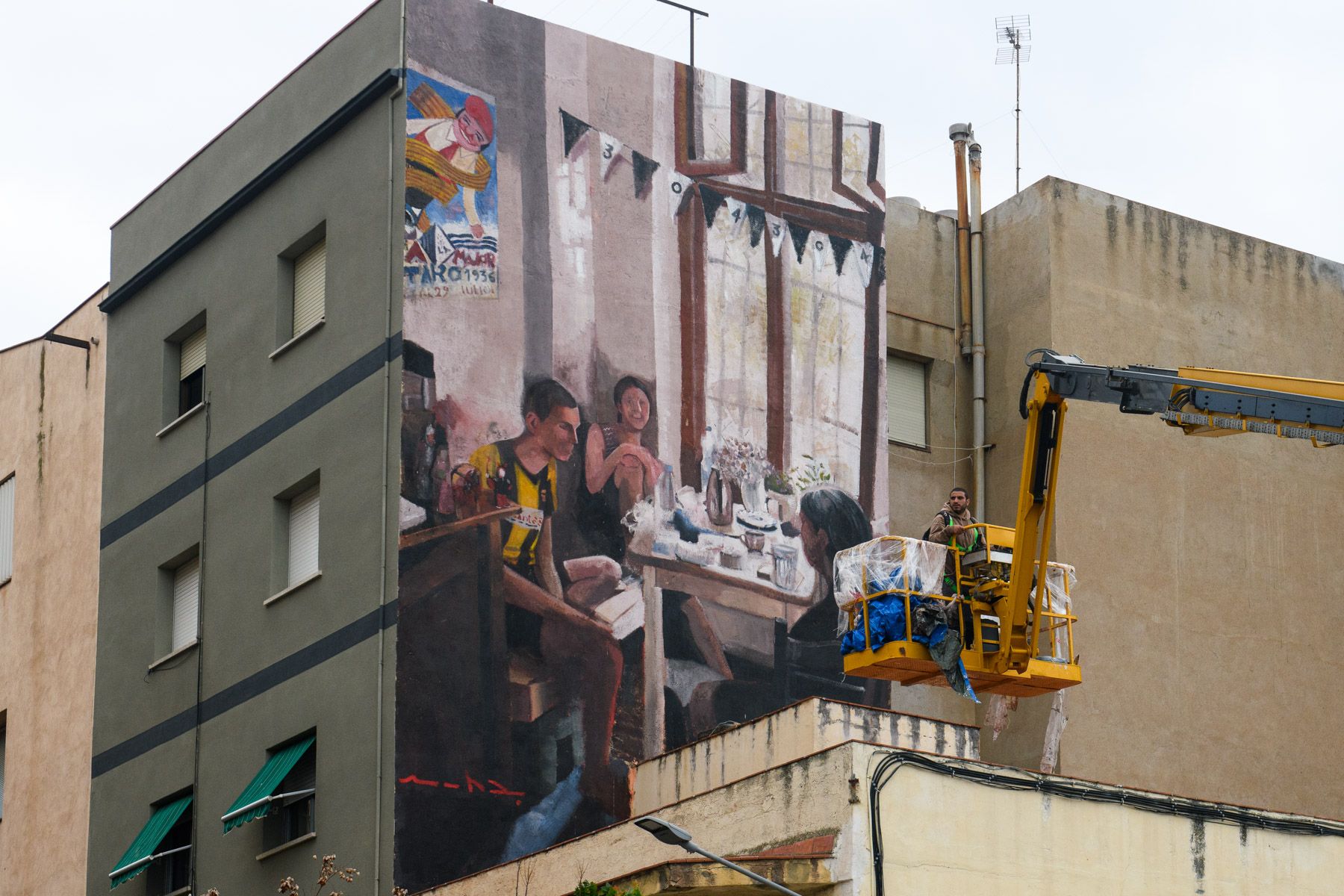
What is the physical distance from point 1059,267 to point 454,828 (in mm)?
14623

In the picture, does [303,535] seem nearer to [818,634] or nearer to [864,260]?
[818,634]

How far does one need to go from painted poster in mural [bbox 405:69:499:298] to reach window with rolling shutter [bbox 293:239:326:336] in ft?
7.46

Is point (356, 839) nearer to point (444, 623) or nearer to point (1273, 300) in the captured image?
point (444, 623)

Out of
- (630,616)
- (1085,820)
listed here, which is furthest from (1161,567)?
(1085,820)

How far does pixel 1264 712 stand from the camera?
39.1 metres

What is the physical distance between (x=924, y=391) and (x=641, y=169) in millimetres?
7382

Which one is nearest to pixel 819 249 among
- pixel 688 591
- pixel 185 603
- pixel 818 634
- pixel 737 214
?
pixel 737 214

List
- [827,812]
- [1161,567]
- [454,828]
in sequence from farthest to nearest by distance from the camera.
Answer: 1. [1161,567]
2. [454,828]
3. [827,812]

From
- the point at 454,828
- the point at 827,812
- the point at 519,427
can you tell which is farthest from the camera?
the point at 519,427

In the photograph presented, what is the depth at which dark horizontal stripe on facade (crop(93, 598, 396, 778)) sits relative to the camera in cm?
3195

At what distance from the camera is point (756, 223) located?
3700 centimetres

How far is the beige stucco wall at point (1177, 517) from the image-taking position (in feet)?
123

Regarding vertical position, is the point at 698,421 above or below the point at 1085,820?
above

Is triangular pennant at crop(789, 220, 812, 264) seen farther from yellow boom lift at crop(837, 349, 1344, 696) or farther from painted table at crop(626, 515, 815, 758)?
yellow boom lift at crop(837, 349, 1344, 696)
